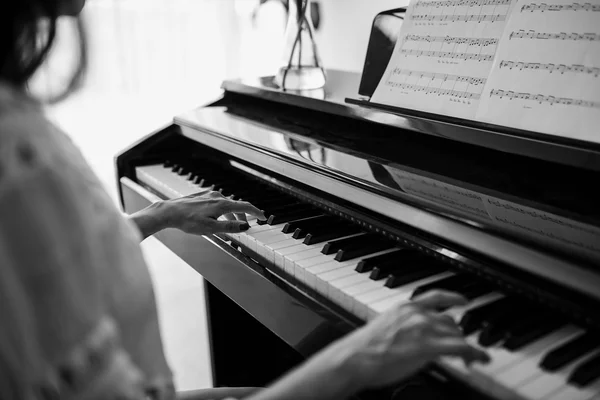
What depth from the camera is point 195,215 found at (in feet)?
3.73

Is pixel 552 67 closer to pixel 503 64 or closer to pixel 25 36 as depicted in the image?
pixel 503 64

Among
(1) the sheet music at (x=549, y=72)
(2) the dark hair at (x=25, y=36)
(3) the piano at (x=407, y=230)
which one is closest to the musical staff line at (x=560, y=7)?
(1) the sheet music at (x=549, y=72)

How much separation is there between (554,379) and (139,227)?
31.6 inches

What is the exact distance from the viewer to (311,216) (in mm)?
1167

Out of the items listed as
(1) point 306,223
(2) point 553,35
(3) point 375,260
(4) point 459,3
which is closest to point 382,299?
(3) point 375,260

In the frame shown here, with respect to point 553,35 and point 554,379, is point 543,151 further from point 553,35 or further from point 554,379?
point 554,379

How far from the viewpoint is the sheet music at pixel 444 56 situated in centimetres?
105

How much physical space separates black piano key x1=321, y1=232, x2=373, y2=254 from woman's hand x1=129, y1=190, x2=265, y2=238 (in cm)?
21

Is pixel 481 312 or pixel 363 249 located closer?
pixel 481 312

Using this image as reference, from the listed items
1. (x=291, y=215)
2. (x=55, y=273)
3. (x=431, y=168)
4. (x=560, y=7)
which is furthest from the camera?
(x=291, y=215)

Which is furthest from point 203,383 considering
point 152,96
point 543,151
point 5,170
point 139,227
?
point 152,96

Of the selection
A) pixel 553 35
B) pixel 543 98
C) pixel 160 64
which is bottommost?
pixel 160 64

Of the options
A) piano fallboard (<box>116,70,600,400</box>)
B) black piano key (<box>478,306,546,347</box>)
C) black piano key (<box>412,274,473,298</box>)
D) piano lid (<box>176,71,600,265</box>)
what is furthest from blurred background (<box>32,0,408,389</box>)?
black piano key (<box>478,306,546,347</box>)

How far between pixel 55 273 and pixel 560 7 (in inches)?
36.3
